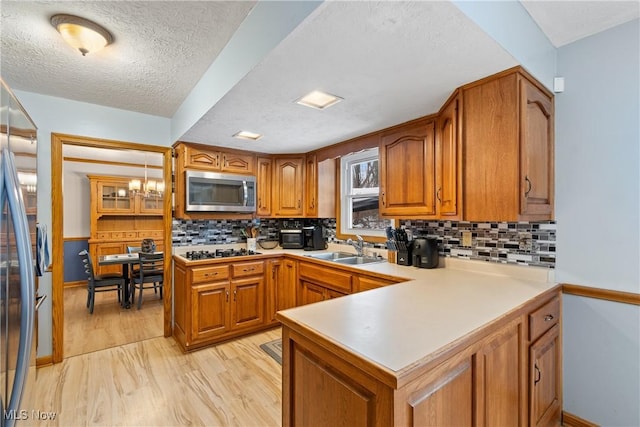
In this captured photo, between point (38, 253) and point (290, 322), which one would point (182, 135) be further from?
point (290, 322)

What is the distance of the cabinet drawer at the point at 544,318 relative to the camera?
1524 millimetres

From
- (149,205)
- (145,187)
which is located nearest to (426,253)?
(145,187)

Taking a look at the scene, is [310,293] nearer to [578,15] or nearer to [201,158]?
[201,158]

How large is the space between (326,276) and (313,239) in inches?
34.4

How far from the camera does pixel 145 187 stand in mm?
5703

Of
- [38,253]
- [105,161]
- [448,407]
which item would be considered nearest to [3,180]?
[38,253]

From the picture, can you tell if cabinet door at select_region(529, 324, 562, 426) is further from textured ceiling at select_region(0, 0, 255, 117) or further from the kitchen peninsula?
textured ceiling at select_region(0, 0, 255, 117)

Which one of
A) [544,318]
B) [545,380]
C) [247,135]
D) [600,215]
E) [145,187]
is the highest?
[247,135]

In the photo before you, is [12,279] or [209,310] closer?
[12,279]

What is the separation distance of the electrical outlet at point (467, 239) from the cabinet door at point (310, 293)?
4.23 ft

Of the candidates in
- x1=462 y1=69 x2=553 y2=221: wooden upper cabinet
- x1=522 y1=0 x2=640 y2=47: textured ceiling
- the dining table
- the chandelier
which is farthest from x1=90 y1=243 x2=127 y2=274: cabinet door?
x1=522 y1=0 x2=640 y2=47: textured ceiling

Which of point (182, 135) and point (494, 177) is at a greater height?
point (182, 135)

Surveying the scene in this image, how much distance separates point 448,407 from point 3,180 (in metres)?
1.66

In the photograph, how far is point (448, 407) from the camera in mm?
1023
